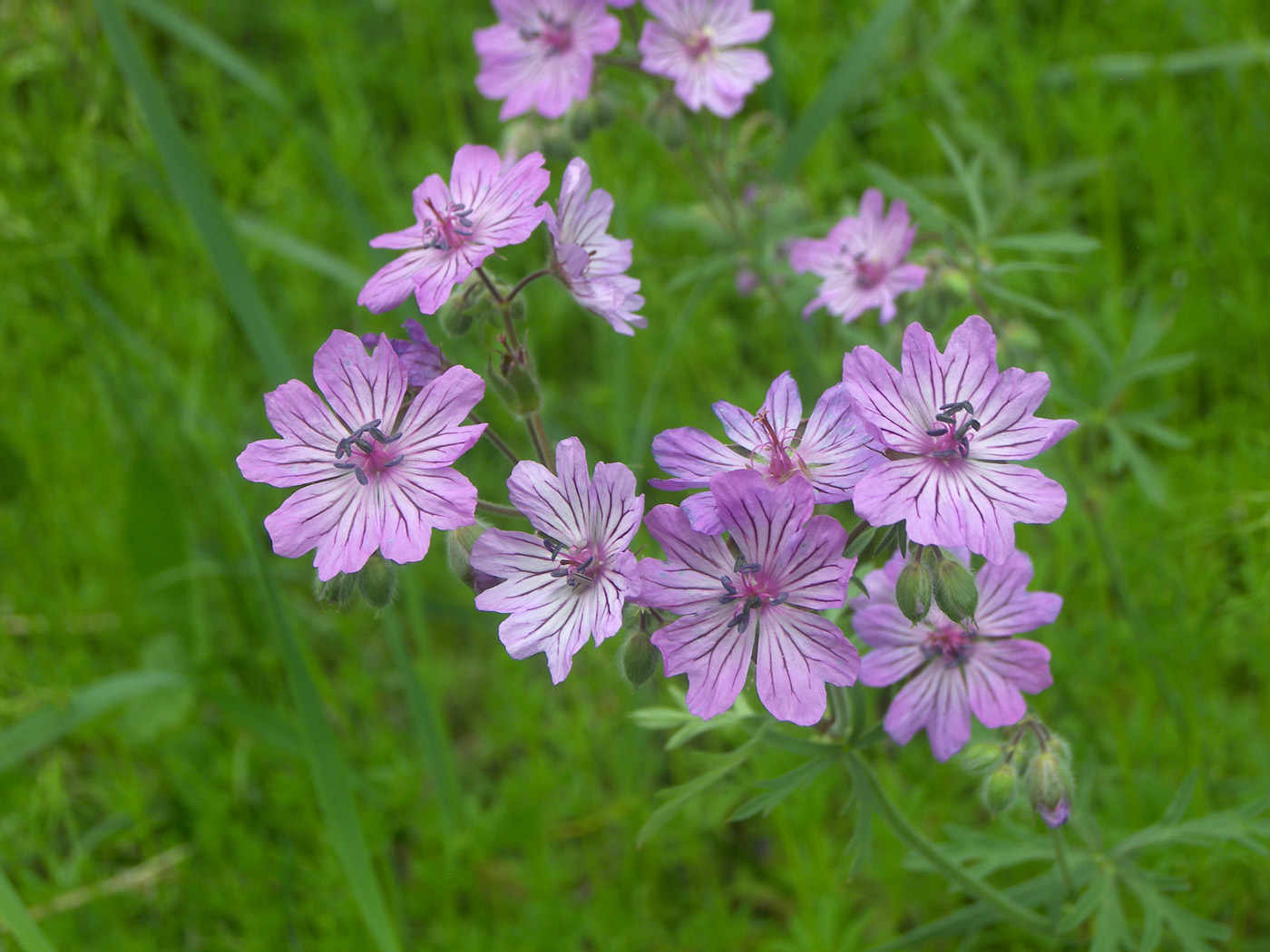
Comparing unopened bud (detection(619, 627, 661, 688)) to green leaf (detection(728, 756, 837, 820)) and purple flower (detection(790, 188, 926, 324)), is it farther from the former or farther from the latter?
purple flower (detection(790, 188, 926, 324))

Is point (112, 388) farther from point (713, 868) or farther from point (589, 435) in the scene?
point (713, 868)

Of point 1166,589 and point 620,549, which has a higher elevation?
point 620,549

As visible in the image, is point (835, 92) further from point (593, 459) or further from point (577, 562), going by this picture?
point (577, 562)

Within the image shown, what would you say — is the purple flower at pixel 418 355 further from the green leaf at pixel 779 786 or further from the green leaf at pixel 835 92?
the green leaf at pixel 835 92

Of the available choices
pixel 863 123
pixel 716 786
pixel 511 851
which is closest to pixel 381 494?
pixel 716 786

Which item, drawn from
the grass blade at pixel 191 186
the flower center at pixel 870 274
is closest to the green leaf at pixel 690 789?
the flower center at pixel 870 274

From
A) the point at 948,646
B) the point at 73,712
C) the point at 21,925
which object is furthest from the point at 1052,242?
the point at 73,712
